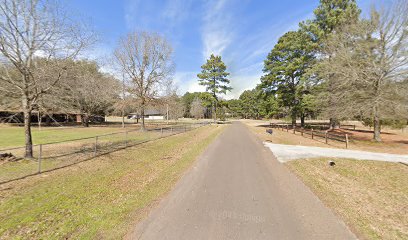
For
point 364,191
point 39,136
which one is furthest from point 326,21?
point 39,136

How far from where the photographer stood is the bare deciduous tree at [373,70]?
15.2m

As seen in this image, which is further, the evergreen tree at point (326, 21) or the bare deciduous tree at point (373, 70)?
the evergreen tree at point (326, 21)

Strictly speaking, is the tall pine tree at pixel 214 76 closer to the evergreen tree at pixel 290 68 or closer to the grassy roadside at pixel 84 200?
the evergreen tree at pixel 290 68

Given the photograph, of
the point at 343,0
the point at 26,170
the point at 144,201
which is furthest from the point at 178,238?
the point at 343,0

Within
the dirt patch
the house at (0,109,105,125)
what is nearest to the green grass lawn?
the house at (0,109,105,125)

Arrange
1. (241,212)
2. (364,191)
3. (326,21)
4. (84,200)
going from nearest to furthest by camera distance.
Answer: (241,212) → (84,200) → (364,191) → (326,21)

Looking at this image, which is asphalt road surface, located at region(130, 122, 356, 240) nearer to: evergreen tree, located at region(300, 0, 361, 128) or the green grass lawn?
the green grass lawn

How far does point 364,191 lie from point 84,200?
840 cm

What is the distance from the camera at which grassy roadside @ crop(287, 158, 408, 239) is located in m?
3.83

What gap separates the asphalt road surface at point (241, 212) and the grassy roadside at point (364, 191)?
0.39 metres

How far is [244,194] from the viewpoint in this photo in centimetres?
538

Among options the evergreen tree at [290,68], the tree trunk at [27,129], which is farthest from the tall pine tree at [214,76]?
the tree trunk at [27,129]

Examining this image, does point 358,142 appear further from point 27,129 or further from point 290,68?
point 27,129

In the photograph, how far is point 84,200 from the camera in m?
4.97
